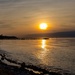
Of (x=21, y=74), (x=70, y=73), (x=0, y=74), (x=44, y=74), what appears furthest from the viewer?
(x=70, y=73)

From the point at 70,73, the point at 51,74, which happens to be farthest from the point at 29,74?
the point at 70,73

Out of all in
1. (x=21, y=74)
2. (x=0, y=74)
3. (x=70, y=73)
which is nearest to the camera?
(x=0, y=74)

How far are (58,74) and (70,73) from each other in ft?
10.2

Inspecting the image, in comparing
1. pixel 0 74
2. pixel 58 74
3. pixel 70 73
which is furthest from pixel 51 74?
pixel 0 74

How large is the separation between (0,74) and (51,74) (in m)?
14.5

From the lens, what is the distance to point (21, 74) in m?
30.0

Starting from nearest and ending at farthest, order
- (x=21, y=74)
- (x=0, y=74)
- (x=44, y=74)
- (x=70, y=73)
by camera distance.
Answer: (x=0, y=74)
(x=21, y=74)
(x=44, y=74)
(x=70, y=73)

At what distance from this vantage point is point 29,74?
31.3m

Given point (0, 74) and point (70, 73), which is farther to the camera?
point (70, 73)

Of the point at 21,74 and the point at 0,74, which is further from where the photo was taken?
the point at 21,74

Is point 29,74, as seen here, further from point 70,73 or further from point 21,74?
point 70,73

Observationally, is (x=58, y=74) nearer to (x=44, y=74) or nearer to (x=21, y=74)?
(x=44, y=74)

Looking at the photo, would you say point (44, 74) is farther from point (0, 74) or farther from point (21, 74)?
point (0, 74)

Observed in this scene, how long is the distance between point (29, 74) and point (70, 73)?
876cm
